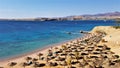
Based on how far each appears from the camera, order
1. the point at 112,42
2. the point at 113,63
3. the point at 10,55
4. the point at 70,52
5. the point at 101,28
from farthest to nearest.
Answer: the point at 101,28 < the point at 112,42 < the point at 10,55 < the point at 70,52 < the point at 113,63

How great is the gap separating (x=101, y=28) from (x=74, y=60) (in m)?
55.3

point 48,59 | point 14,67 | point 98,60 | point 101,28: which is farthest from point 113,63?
point 101,28

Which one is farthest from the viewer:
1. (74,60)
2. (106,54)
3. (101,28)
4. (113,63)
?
(101,28)

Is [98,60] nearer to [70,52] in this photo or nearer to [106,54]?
[106,54]

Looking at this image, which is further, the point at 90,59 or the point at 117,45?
the point at 117,45

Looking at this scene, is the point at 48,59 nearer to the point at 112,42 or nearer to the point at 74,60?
the point at 74,60

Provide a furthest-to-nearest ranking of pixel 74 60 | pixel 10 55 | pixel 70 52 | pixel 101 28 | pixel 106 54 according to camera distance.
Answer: pixel 101 28 → pixel 10 55 → pixel 70 52 → pixel 106 54 → pixel 74 60

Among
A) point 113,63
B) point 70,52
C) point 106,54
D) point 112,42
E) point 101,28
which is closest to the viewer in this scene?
point 113,63

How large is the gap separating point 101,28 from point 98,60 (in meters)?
55.8

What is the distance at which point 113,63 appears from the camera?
3366 cm

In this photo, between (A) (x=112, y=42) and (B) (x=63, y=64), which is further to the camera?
(A) (x=112, y=42)

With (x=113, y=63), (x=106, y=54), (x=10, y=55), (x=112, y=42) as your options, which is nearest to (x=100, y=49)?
(x=106, y=54)

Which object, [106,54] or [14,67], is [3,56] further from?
[106,54]

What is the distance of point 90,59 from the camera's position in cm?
3734
